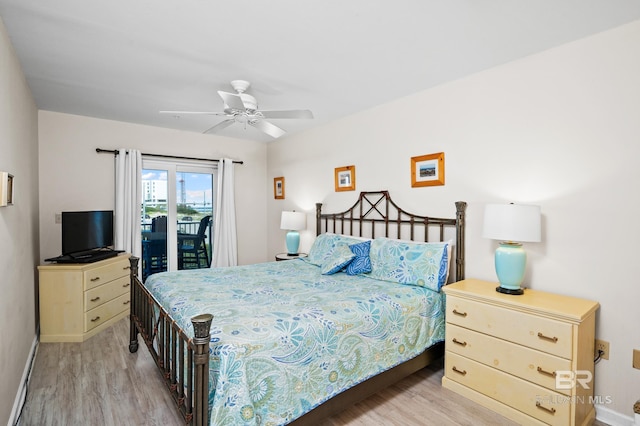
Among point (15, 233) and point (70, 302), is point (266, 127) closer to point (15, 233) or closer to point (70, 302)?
point (15, 233)

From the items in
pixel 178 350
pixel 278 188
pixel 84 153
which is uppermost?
pixel 84 153

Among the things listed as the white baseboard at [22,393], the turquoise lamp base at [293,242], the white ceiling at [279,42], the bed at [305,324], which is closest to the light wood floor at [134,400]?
the white baseboard at [22,393]

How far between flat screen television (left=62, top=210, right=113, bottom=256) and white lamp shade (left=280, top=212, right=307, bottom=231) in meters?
2.22

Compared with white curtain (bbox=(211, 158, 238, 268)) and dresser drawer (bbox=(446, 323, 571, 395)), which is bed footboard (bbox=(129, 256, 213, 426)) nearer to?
dresser drawer (bbox=(446, 323, 571, 395))

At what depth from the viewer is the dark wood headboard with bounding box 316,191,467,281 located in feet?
9.57

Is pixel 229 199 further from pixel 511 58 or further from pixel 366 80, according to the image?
pixel 511 58

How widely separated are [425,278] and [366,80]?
1.83 metres

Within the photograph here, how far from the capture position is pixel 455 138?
9.92 ft

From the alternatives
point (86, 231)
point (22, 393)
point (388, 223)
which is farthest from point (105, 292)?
point (388, 223)

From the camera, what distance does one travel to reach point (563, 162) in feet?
7.79

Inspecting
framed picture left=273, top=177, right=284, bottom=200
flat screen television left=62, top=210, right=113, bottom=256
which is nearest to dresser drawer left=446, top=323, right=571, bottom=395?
framed picture left=273, top=177, right=284, bottom=200

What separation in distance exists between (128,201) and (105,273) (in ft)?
3.56

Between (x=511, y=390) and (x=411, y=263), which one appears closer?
(x=511, y=390)

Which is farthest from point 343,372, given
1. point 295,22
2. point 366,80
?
point 366,80
